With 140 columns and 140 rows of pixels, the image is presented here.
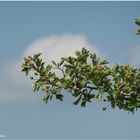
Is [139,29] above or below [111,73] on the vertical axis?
above

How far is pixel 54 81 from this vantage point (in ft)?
45.2

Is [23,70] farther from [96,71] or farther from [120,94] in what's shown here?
[120,94]

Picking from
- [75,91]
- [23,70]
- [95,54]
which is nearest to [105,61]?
[95,54]

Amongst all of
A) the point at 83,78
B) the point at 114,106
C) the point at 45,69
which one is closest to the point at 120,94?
the point at 114,106

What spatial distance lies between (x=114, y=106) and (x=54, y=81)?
6.72 ft

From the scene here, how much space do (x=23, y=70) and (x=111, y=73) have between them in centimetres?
271

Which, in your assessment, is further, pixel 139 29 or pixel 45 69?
pixel 139 29

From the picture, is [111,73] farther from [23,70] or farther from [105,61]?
[23,70]

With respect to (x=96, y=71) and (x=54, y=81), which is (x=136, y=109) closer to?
(x=96, y=71)

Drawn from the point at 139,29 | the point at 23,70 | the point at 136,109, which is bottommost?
the point at 136,109

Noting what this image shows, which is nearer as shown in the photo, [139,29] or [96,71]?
[96,71]

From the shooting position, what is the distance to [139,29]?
15305 millimetres

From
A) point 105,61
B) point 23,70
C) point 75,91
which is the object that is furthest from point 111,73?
point 23,70

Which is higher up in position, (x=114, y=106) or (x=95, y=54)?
(x=95, y=54)
